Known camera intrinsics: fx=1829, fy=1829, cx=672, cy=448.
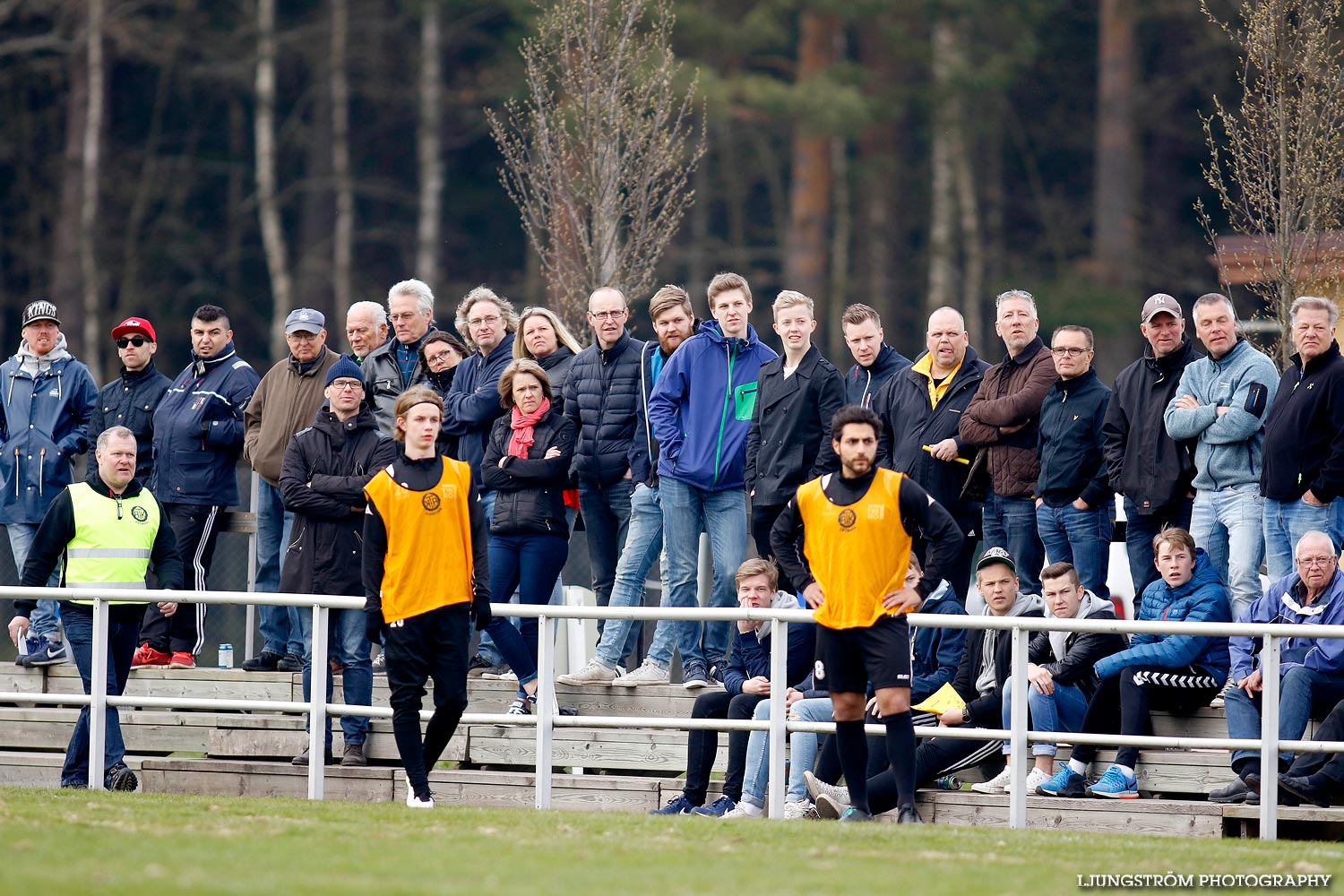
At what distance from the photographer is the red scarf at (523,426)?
10.7 metres

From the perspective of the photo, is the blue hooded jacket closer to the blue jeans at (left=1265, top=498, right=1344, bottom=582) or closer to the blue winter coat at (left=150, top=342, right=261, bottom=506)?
the blue winter coat at (left=150, top=342, right=261, bottom=506)

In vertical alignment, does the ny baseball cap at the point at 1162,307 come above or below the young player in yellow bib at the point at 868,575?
above

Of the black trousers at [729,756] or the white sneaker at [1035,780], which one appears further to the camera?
the black trousers at [729,756]

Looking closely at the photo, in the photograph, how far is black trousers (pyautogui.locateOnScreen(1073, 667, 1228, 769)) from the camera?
934 centimetres

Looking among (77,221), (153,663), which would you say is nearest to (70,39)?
(77,221)

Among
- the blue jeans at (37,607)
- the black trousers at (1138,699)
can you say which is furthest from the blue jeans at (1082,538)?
the blue jeans at (37,607)

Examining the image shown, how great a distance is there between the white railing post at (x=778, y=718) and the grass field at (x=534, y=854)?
0.69m

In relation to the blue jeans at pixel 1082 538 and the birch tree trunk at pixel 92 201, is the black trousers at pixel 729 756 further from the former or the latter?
the birch tree trunk at pixel 92 201

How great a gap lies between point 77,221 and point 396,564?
76.0ft

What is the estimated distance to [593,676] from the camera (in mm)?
10711

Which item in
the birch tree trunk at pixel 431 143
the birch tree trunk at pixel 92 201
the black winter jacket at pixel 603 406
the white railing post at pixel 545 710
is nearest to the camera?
the white railing post at pixel 545 710

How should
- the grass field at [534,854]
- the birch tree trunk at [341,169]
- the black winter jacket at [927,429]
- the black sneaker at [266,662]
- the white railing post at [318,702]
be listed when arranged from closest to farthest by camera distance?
the grass field at [534,854]
the white railing post at [318,702]
the black winter jacket at [927,429]
the black sneaker at [266,662]
the birch tree trunk at [341,169]

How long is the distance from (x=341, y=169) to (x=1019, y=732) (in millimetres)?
24200

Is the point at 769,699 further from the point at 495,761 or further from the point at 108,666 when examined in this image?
the point at 108,666
